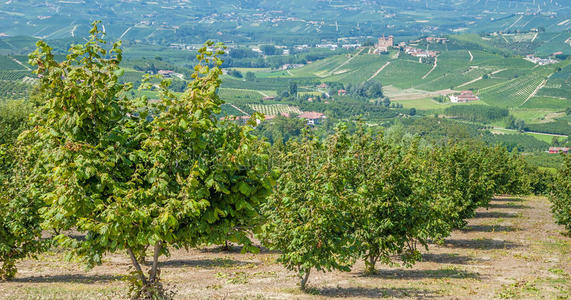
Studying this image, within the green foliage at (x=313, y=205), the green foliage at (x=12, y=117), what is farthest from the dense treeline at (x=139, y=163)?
the green foliage at (x=12, y=117)

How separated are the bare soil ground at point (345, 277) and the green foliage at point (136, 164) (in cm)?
873

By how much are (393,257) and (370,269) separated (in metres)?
8.90

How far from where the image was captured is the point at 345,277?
31.7 m

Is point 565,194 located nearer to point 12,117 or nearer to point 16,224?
point 16,224

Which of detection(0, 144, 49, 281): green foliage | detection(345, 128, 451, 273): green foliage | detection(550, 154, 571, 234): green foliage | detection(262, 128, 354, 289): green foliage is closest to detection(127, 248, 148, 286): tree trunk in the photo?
detection(262, 128, 354, 289): green foliage

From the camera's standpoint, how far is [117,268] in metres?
34.1

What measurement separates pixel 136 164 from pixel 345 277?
20.8 meters

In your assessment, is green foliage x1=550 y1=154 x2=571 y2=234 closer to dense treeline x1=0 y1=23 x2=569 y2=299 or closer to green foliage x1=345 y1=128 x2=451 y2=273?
green foliage x1=345 y1=128 x2=451 y2=273

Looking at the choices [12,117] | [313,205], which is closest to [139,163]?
[313,205]

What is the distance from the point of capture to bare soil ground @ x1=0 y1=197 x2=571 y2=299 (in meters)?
25.4

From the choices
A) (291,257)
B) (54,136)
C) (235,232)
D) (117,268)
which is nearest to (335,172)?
(291,257)

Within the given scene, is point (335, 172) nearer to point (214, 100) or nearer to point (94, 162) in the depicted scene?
point (214, 100)

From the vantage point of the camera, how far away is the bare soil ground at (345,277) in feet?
83.4

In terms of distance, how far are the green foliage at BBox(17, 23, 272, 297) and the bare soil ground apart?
873 centimetres
